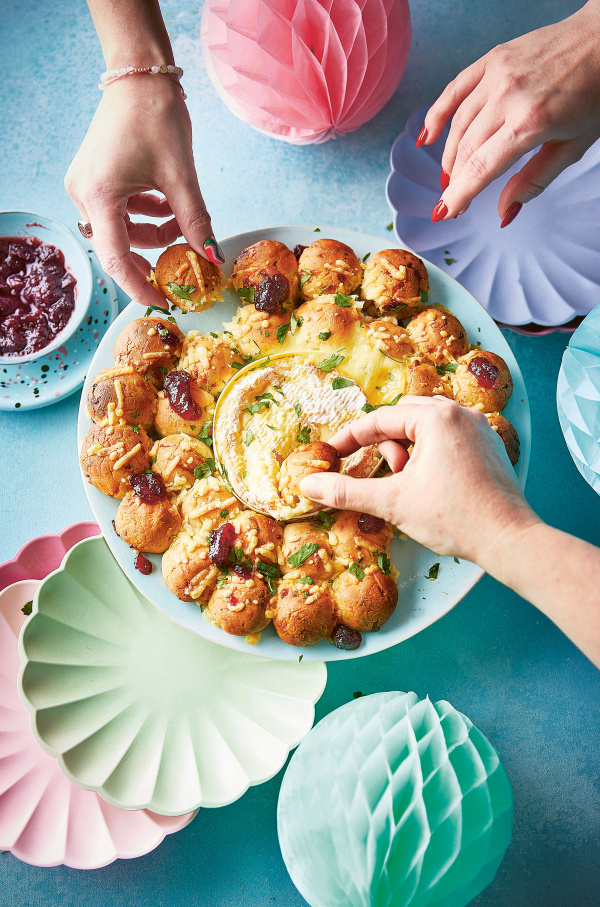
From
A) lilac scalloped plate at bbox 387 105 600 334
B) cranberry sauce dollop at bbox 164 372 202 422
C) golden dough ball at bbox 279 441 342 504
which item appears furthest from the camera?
lilac scalloped plate at bbox 387 105 600 334

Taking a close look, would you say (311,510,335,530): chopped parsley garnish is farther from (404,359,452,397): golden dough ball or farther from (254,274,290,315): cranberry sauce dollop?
(254,274,290,315): cranberry sauce dollop

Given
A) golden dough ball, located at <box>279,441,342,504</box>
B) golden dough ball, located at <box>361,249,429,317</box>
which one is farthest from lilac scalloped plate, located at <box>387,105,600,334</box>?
golden dough ball, located at <box>279,441,342,504</box>

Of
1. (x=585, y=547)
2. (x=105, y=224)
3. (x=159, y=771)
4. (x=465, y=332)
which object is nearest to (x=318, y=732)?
(x=159, y=771)

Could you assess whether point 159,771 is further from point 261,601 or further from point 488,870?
point 488,870

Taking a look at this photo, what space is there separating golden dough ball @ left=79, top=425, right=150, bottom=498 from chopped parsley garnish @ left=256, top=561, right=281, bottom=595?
0.60m

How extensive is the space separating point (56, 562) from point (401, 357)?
1.71 meters

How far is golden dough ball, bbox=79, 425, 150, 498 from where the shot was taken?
7.73 feet

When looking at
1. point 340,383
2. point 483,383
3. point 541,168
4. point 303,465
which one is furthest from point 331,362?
point 541,168

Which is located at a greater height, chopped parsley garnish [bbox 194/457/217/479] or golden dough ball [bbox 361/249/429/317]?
golden dough ball [bbox 361/249/429/317]

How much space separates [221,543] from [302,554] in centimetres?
30

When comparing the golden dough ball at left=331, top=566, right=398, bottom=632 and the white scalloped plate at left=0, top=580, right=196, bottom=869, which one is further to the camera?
the white scalloped plate at left=0, top=580, right=196, bottom=869

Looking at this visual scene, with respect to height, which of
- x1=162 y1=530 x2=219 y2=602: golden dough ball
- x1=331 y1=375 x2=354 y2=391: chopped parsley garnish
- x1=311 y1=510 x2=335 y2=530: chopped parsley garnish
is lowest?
x1=311 y1=510 x2=335 y2=530: chopped parsley garnish

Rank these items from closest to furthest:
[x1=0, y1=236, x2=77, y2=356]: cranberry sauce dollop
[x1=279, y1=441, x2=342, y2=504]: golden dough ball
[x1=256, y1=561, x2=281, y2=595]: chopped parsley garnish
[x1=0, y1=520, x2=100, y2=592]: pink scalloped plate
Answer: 1. [x1=279, y1=441, x2=342, y2=504]: golden dough ball
2. [x1=256, y1=561, x2=281, y2=595]: chopped parsley garnish
3. [x1=0, y1=520, x2=100, y2=592]: pink scalloped plate
4. [x1=0, y1=236, x2=77, y2=356]: cranberry sauce dollop

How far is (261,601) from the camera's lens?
2291 mm
